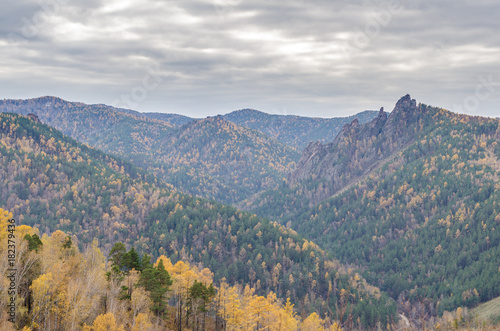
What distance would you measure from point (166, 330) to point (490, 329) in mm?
64946

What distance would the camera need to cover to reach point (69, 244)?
304 feet

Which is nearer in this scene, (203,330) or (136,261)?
(136,261)

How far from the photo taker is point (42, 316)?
6569 cm

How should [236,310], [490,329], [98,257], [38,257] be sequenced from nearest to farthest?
[490,329] < [38,257] < [236,310] < [98,257]

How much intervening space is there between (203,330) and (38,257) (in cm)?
4383

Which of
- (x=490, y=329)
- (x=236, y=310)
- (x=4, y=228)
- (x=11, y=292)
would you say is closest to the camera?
(x=490, y=329)

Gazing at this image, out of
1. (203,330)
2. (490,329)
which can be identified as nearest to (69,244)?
(203,330)

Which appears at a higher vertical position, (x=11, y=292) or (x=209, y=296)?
(x=11, y=292)

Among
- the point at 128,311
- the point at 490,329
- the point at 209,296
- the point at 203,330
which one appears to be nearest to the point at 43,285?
the point at 128,311

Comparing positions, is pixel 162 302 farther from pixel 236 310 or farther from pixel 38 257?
pixel 38 257

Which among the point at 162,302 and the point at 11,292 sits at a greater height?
the point at 11,292

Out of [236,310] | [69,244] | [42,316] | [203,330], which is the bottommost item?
[203,330]

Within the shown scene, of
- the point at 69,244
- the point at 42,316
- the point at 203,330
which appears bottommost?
the point at 203,330

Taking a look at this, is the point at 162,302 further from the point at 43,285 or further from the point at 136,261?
the point at 43,285
